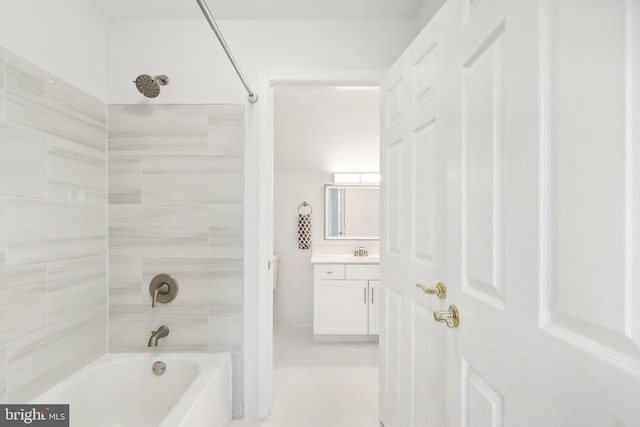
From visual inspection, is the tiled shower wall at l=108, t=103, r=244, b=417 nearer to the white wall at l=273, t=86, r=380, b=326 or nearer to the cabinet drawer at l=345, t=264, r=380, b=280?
the white wall at l=273, t=86, r=380, b=326

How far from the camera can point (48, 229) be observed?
154 centimetres

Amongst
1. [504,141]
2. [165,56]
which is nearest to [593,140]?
[504,141]

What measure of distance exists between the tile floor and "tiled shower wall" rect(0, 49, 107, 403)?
41.4 inches

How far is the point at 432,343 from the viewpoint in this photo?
132cm

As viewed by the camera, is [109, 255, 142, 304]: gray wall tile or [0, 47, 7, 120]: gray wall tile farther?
[109, 255, 142, 304]: gray wall tile

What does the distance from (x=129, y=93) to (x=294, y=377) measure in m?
2.28

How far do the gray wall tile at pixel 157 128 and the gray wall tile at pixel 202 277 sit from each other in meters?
0.69

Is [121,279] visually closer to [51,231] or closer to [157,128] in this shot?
[51,231]

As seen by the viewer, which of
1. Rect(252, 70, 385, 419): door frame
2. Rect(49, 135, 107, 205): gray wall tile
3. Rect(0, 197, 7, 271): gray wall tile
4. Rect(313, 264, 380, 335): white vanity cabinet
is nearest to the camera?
Rect(0, 197, 7, 271): gray wall tile

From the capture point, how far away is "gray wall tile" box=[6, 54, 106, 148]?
4.51 ft

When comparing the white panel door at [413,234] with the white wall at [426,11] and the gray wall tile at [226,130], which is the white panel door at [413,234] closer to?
the white wall at [426,11]

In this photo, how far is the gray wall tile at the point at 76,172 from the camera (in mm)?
1583

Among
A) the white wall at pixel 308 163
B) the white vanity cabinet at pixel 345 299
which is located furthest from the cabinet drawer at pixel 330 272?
the white wall at pixel 308 163

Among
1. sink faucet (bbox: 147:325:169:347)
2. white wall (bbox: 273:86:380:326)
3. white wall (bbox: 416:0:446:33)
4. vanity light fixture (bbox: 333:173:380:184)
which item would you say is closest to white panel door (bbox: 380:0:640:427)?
white wall (bbox: 416:0:446:33)
